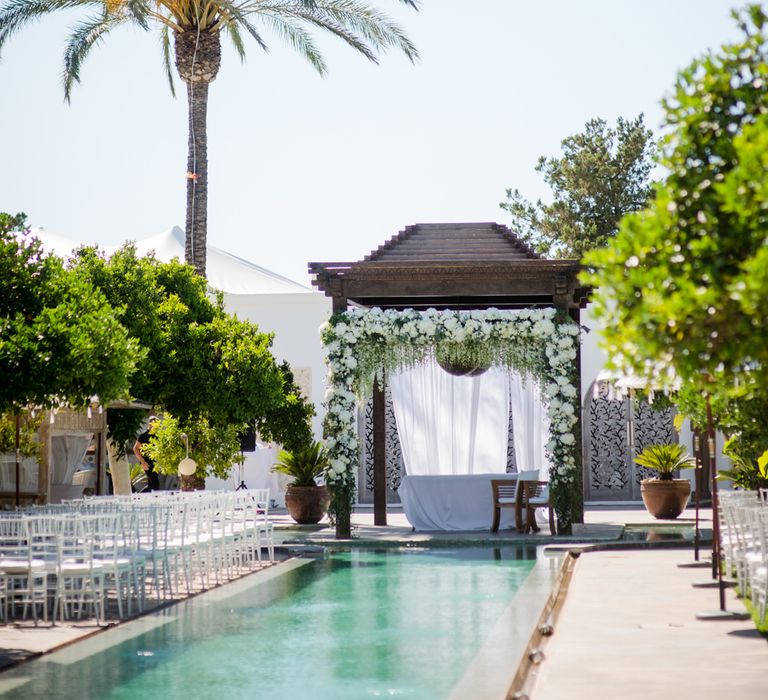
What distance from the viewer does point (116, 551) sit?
34.1 feet

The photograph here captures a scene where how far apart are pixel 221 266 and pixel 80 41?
33.8 feet

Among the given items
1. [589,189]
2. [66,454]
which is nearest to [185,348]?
[66,454]

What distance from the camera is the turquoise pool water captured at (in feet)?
25.0

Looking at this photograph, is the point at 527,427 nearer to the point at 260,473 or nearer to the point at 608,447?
the point at 608,447

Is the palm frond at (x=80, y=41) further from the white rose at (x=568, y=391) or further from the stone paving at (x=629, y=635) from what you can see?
the white rose at (x=568, y=391)

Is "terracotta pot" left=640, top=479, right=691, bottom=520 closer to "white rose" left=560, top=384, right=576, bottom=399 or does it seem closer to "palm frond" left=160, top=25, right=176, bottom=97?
"white rose" left=560, top=384, right=576, bottom=399

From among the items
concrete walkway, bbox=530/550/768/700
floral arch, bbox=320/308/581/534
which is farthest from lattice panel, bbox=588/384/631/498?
concrete walkway, bbox=530/550/768/700

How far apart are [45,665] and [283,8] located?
16016mm

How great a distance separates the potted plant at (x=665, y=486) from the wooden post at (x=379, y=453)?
4603 millimetres

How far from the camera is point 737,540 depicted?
10.2 m

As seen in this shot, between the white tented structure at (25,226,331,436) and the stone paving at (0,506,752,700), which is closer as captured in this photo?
the stone paving at (0,506,752,700)

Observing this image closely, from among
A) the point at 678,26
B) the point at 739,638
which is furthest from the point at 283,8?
the point at 739,638

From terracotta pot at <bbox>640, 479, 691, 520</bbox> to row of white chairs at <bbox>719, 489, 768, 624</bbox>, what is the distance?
896 cm

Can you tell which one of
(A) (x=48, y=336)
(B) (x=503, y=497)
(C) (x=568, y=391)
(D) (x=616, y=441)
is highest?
(A) (x=48, y=336)
